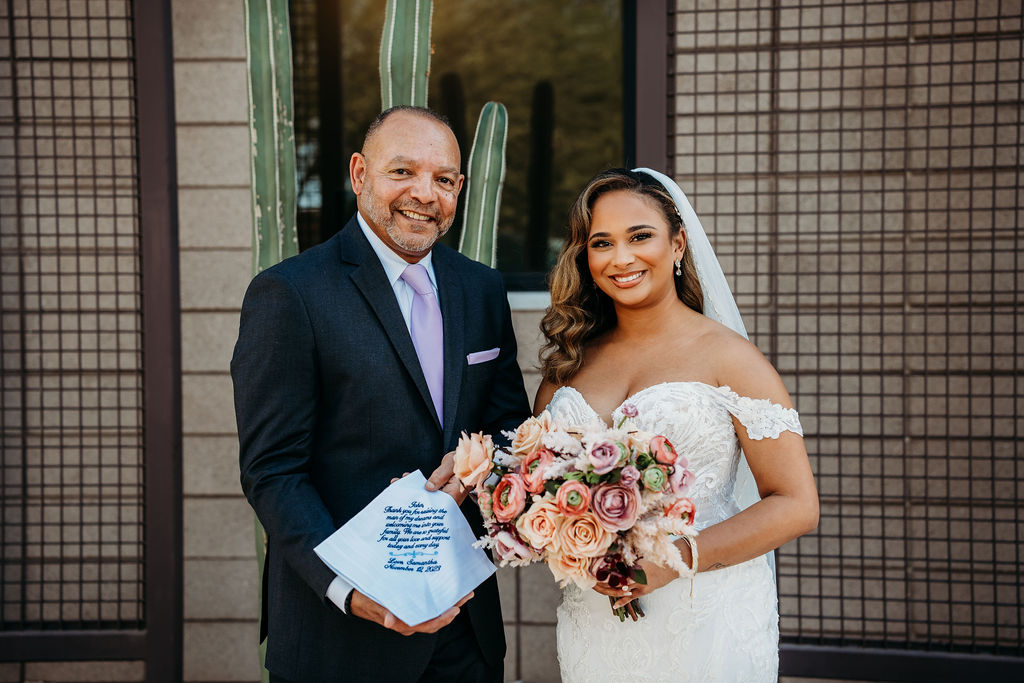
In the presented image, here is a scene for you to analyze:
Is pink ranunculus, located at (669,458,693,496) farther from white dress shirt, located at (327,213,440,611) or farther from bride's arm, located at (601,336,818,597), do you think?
white dress shirt, located at (327,213,440,611)

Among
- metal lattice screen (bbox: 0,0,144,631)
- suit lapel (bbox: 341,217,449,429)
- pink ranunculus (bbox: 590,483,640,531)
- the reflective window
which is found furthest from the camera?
the reflective window

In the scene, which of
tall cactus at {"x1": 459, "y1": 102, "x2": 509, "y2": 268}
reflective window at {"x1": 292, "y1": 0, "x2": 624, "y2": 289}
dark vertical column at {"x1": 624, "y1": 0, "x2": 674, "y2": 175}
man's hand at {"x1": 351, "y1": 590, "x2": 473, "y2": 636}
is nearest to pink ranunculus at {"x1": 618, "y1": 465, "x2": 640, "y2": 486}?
man's hand at {"x1": 351, "y1": 590, "x2": 473, "y2": 636}

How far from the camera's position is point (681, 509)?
1.51m

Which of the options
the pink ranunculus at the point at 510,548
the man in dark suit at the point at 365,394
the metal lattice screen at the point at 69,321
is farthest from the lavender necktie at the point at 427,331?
the metal lattice screen at the point at 69,321

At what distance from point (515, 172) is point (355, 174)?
2099mm

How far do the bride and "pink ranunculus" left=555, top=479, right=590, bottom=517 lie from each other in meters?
0.36

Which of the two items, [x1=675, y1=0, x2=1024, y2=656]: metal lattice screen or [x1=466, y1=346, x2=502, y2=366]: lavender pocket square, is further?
[x1=675, y1=0, x2=1024, y2=656]: metal lattice screen

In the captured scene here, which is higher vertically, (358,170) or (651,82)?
(651,82)

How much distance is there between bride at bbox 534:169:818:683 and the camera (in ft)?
6.17

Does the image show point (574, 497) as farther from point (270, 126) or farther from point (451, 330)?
point (270, 126)

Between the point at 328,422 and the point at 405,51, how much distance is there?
141 cm

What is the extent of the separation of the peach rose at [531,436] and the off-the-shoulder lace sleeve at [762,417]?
56cm

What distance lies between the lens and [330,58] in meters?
3.97

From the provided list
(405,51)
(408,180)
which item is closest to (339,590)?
(408,180)
